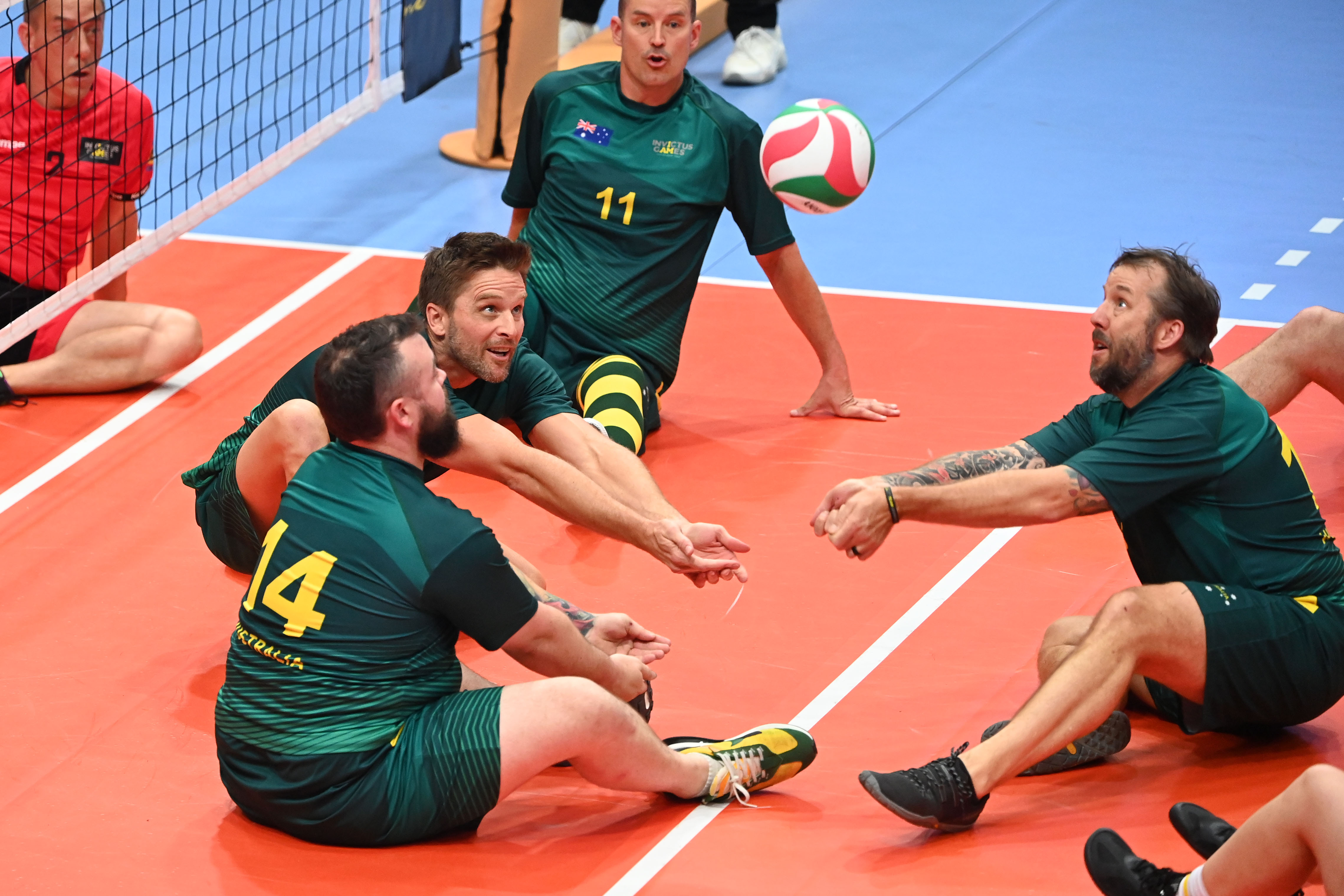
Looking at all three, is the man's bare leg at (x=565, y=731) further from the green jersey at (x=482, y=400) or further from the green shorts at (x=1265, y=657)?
the green shorts at (x=1265, y=657)

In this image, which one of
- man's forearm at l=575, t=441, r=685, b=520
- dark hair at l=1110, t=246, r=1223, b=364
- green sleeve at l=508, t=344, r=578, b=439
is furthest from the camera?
green sleeve at l=508, t=344, r=578, b=439

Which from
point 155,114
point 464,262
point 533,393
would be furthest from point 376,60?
point 464,262

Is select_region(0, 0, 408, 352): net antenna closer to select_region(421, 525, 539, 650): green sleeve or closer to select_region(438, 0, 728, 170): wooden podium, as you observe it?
select_region(438, 0, 728, 170): wooden podium

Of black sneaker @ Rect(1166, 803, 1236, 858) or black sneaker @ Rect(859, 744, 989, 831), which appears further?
black sneaker @ Rect(859, 744, 989, 831)

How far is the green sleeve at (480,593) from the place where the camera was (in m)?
4.23

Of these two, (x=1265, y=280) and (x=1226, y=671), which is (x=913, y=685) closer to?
(x=1226, y=671)

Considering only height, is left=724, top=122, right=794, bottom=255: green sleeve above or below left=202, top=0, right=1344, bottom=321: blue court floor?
above

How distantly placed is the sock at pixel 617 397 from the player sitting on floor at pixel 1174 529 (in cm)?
201

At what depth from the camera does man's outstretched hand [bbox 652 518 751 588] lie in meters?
5.19

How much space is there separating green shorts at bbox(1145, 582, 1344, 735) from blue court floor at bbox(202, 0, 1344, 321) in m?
3.73

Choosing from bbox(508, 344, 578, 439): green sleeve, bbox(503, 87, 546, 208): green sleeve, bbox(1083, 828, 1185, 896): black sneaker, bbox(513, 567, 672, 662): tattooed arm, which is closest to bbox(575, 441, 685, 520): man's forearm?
bbox(508, 344, 578, 439): green sleeve

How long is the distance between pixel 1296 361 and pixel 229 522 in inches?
160

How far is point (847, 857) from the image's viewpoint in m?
4.46

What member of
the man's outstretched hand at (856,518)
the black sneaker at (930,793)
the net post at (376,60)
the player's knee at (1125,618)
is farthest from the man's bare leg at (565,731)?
the net post at (376,60)
